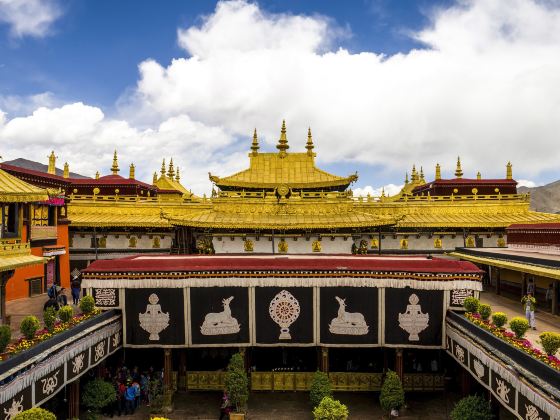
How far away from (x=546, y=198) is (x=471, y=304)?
127 m

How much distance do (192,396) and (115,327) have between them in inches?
169

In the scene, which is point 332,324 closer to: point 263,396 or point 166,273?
point 263,396

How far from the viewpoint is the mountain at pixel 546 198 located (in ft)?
372

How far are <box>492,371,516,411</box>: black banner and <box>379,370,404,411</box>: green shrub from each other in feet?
12.5

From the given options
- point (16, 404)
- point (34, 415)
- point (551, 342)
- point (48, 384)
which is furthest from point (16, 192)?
point (551, 342)

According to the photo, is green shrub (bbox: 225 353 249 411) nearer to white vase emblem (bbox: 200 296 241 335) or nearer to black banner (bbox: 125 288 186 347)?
white vase emblem (bbox: 200 296 241 335)

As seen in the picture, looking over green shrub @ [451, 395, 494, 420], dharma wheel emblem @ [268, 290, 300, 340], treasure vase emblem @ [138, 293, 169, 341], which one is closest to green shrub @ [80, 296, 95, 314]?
treasure vase emblem @ [138, 293, 169, 341]

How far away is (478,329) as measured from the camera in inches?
484

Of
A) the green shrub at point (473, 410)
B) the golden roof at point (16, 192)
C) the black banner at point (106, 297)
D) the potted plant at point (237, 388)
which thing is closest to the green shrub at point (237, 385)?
the potted plant at point (237, 388)

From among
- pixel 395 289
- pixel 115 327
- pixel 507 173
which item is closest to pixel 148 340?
pixel 115 327

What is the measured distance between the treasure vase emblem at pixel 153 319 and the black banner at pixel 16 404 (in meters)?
5.23

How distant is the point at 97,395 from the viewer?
13.8m

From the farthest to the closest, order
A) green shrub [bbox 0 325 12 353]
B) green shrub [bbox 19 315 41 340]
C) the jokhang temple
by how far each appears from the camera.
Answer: the jokhang temple < green shrub [bbox 19 315 41 340] < green shrub [bbox 0 325 12 353]

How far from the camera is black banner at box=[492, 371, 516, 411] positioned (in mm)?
9961
